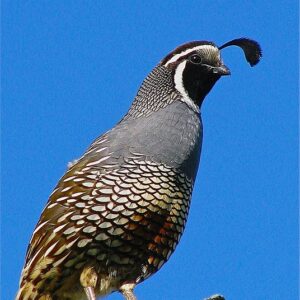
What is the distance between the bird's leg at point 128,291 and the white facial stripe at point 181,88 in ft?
4.41

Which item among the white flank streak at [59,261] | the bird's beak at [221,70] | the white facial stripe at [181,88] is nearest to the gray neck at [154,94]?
the white facial stripe at [181,88]

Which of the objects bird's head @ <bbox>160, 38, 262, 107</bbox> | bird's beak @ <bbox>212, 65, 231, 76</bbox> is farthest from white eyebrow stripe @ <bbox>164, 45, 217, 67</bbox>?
bird's beak @ <bbox>212, 65, 231, 76</bbox>

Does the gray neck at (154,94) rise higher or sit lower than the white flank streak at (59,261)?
higher

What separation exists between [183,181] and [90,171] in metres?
0.60

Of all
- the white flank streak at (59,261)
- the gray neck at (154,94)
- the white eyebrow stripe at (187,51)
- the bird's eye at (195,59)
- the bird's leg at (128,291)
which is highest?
the white eyebrow stripe at (187,51)

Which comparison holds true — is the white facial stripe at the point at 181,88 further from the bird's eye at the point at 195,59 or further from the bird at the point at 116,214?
the bird at the point at 116,214

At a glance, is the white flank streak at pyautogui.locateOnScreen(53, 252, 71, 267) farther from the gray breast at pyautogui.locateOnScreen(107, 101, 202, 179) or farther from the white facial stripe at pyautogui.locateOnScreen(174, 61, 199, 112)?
the white facial stripe at pyautogui.locateOnScreen(174, 61, 199, 112)

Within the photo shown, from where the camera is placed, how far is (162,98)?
22.2 feet

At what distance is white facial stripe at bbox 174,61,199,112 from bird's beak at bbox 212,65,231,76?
0.22 metres

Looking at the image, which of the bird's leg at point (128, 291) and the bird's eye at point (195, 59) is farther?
the bird's eye at point (195, 59)

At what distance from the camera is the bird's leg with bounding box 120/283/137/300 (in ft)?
20.1

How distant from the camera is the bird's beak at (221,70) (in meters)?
6.78

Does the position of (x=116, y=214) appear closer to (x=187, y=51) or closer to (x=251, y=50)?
(x=187, y=51)

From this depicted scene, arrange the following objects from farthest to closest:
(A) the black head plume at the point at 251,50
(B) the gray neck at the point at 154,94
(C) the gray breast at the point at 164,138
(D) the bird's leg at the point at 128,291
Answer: (A) the black head plume at the point at 251,50, (B) the gray neck at the point at 154,94, (C) the gray breast at the point at 164,138, (D) the bird's leg at the point at 128,291
